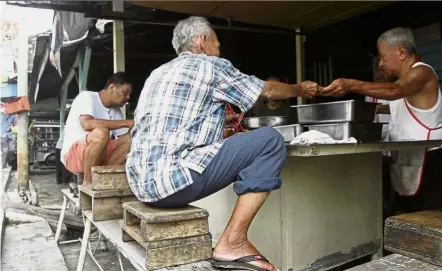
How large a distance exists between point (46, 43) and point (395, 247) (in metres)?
7.52

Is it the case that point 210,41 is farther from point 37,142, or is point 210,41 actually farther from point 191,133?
point 37,142

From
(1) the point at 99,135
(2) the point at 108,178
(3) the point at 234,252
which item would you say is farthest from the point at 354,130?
(1) the point at 99,135

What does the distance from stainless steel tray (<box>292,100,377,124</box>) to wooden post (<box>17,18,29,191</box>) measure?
6.88 meters

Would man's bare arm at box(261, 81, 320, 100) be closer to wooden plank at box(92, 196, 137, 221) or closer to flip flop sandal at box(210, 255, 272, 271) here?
flip flop sandal at box(210, 255, 272, 271)

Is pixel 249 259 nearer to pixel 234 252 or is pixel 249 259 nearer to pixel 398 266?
pixel 234 252

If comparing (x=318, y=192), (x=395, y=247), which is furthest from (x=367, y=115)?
(x=395, y=247)

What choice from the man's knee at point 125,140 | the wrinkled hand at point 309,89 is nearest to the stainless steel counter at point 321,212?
the wrinkled hand at point 309,89

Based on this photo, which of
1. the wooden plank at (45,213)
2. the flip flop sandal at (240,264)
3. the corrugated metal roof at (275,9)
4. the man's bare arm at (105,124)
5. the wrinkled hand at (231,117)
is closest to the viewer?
the flip flop sandal at (240,264)

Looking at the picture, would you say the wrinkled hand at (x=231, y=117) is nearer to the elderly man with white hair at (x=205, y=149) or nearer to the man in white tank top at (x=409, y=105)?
the elderly man with white hair at (x=205, y=149)

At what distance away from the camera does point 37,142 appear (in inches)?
560

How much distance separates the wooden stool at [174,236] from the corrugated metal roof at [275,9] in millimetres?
3063

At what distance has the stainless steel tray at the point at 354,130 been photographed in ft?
7.53

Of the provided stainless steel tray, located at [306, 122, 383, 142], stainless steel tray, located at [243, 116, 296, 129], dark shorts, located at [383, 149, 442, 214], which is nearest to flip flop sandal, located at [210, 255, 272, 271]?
stainless steel tray, located at [306, 122, 383, 142]

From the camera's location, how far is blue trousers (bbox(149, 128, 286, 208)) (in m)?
1.73
